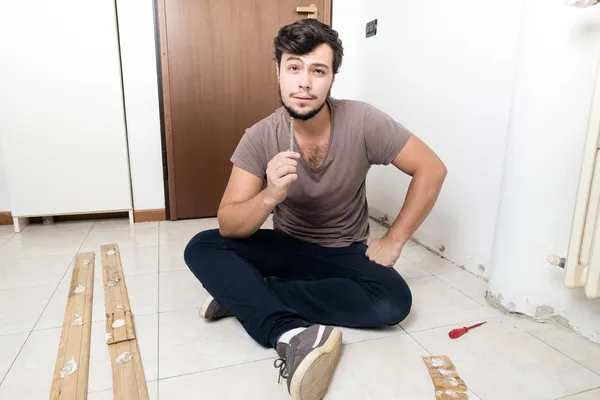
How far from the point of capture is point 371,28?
7.06 ft

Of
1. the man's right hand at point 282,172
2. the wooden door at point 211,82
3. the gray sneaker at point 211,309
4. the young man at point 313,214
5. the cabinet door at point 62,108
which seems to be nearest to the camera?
the man's right hand at point 282,172

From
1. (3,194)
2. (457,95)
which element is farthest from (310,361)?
(3,194)

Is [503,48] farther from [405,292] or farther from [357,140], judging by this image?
[405,292]

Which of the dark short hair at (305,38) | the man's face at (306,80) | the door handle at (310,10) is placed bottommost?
the man's face at (306,80)

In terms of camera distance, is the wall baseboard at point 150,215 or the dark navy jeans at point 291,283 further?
the wall baseboard at point 150,215

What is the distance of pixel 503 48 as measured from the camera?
1.32m

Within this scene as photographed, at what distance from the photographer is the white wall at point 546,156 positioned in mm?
1007

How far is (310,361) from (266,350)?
0.25 metres

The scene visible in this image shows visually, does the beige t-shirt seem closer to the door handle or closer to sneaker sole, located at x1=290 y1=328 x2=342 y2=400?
sneaker sole, located at x1=290 y1=328 x2=342 y2=400

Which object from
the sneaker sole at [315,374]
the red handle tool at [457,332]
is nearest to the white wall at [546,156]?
the red handle tool at [457,332]

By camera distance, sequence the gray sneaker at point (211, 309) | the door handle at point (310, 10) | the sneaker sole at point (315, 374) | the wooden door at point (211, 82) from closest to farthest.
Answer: the sneaker sole at point (315, 374) < the gray sneaker at point (211, 309) < the wooden door at point (211, 82) < the door handle at point (310, 10)

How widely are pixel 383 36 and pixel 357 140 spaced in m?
1.14

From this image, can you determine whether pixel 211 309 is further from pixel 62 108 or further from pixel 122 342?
pixel 62 108

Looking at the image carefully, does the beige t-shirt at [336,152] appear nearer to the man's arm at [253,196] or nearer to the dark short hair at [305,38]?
the man's arm at [253,196]
